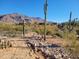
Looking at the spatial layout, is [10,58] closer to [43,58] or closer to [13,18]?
[43,58]

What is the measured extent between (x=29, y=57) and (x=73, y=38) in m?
3.71

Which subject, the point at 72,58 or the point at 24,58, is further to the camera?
the point at 24,58

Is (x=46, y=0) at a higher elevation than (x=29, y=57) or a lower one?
higher

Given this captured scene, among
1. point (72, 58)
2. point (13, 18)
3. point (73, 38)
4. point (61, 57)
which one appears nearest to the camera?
point (72, 58)

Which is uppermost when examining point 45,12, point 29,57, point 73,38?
point 45,12

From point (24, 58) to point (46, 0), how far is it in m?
13.4

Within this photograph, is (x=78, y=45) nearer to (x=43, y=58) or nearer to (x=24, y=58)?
(x=43, y=58)

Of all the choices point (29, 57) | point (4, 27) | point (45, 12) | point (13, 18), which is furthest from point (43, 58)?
point (13, 18)

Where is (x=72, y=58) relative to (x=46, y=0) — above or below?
below

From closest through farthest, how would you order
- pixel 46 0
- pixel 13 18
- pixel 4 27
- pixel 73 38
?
1. pixel 73 38
2. pixel 46 0
3. pixel 4 27
4. pixel 13 18

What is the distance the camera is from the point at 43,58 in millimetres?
14695

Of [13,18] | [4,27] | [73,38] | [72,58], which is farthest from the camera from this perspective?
[13,18]

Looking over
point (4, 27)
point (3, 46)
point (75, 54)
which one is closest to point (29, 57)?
point (75, 54)

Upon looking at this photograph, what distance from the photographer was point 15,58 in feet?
47.0
